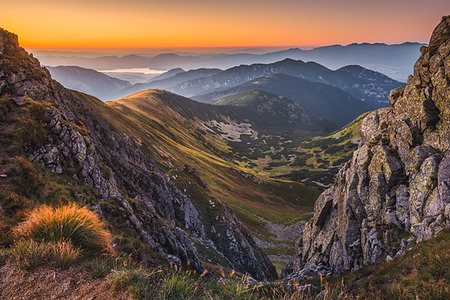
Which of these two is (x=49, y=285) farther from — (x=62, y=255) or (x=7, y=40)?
(x=7, y=40)

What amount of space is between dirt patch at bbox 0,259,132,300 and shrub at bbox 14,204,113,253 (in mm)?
953

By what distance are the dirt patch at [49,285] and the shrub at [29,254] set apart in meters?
0.19

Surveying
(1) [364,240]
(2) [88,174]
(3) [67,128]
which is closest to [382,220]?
(1) [364,240]

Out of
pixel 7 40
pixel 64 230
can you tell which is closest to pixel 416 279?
pixel 64 230

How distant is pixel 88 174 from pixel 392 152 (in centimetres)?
3000

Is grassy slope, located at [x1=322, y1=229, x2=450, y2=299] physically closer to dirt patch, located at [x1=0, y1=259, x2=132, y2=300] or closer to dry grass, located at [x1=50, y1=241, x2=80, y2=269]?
dirt patch, located at [x1=0, y1=259, x2=132, y2=300]

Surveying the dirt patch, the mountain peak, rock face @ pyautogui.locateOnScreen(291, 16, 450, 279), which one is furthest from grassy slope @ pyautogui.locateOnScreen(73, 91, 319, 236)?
the dirt patch

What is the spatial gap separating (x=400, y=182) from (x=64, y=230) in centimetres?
2581

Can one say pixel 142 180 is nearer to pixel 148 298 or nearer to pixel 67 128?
pixel 67 128

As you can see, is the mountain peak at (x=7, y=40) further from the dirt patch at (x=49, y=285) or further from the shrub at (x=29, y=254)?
the dirt patch at (x=49, y=285)

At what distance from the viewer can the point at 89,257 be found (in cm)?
755

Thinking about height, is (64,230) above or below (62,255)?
above

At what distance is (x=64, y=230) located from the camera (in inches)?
291

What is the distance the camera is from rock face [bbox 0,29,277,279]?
1686cm
